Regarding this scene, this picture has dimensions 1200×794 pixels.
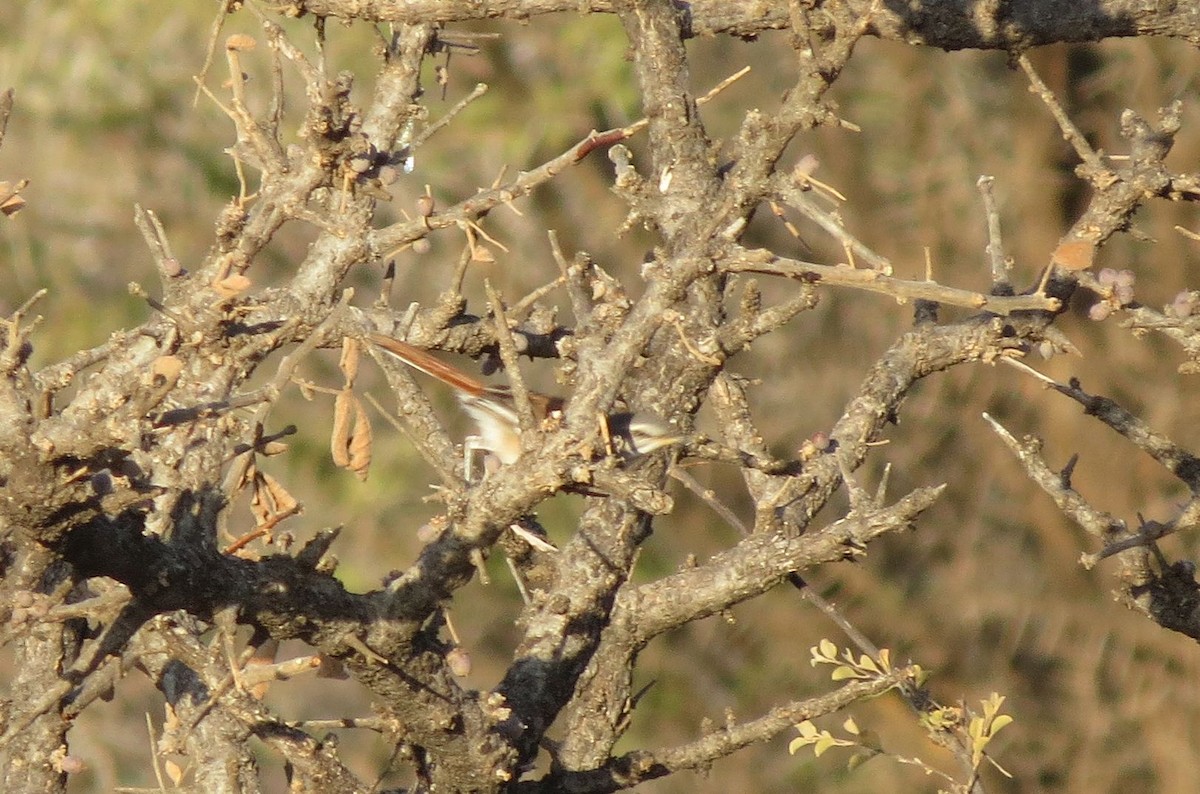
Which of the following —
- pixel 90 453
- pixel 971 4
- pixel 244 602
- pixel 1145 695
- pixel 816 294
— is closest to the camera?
pixel 90 453

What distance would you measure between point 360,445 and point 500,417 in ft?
4.71

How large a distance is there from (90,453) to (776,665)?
620 centimetres

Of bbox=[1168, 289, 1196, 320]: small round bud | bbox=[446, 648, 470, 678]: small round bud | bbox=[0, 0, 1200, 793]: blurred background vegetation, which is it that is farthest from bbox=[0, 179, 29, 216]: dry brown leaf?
bbox=[0, 0, 1200, 793]: blurred background vegetation

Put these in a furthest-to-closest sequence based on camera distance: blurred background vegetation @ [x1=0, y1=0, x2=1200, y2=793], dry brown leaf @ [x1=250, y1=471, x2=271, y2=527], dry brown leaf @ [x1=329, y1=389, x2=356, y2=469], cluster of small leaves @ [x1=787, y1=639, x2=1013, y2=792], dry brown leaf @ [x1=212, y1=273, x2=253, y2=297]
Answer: blurred background vegetation @ [x1=0, y1=0, x2=1200, y2=793], cluster of small leaves @ [x1=787, y1=639, x2=1013, y2=792], dry brown leaf @ [x1=250, y1=471, x2=271, y2=527], dry brown leaf @ [x1=329, y1=389, x2=356, y2=469], dry brown leaf @ [x1=212, y1=273, x2=253, y2=297]

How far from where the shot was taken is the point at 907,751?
281 inches

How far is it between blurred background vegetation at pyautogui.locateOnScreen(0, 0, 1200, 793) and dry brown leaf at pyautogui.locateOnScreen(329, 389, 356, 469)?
167 inches

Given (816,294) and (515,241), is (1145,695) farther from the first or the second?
(816,294)

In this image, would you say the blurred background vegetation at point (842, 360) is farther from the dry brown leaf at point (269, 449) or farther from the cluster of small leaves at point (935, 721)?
the dry brown leaf at point (269, 449)

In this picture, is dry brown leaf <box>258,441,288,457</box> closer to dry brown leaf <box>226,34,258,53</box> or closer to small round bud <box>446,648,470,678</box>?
small round bud <box>446,648,470,678</box>

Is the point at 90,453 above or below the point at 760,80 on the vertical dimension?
below

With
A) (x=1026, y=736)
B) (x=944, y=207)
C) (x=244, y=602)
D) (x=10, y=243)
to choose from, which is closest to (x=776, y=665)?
(x=1026, y=736)

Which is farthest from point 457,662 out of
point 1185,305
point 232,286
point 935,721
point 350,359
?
point 1185,305

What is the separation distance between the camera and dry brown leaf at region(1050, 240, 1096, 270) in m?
2.49

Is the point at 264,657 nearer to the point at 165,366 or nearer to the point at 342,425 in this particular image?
the point at 342,425
